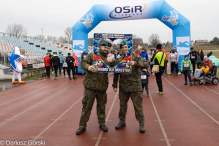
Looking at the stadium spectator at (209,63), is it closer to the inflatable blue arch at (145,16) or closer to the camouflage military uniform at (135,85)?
the inflatable blue arch at (145,16)

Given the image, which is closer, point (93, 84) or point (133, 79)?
point (93, 84)

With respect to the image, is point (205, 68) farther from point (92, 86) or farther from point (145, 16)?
point (92, 86)

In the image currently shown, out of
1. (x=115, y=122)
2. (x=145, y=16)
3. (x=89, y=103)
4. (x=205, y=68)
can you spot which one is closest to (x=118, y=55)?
(x=89, y=103)

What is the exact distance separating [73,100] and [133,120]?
3.06 meters

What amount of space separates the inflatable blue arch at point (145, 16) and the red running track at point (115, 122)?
6941 mm

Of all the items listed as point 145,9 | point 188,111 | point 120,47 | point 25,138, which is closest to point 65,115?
point 25,138

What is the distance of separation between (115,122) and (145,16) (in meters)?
10.5

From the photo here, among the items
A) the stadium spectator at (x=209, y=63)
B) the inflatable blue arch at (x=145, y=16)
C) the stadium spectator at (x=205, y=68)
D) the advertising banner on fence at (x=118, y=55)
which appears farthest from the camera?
the inflatable blue arch at (x=145, y=16)

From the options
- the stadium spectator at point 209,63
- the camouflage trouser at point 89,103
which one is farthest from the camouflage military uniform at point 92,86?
the stadium spectator at point 209,63

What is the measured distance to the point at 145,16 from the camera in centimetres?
1425

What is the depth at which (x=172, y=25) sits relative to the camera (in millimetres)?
14445

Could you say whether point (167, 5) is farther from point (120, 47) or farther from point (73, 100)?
point (120, 47)

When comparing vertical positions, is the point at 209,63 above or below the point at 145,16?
below

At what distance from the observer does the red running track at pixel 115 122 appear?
4113 millimetres
